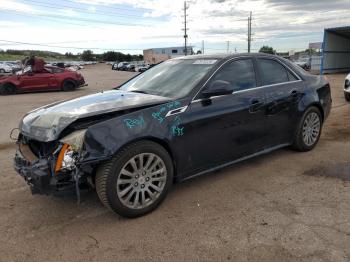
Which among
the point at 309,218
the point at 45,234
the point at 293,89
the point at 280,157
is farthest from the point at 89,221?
the point at 293,89

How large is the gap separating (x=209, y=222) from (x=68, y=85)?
52.7ft

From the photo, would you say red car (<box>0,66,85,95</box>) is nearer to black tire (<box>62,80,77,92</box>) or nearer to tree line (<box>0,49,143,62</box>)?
black tire (<box>62,80,77,92</box>)

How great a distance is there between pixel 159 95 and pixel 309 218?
83.3 inches

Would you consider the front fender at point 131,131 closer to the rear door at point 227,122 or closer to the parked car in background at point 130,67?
the rear door at point 227,122

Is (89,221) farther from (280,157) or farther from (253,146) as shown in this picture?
(280,157)

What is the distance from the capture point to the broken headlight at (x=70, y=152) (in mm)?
3191

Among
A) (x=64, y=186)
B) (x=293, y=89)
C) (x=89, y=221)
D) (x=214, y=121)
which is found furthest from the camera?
(x=293, y=89)

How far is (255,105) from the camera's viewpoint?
177 inches

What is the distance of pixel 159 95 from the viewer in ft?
13.4

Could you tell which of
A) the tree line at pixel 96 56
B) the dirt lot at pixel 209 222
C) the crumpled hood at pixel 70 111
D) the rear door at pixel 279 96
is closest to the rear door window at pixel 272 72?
the rear door at pixel 279 96

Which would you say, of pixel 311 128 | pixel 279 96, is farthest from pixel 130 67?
pixel 279 96

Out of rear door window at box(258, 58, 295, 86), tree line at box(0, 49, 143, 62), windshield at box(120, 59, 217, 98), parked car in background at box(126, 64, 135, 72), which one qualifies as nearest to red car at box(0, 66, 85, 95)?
windshield at box(120, 59, 217, 98)

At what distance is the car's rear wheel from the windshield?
13815 mm

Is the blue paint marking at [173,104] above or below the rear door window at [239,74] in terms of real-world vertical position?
below
